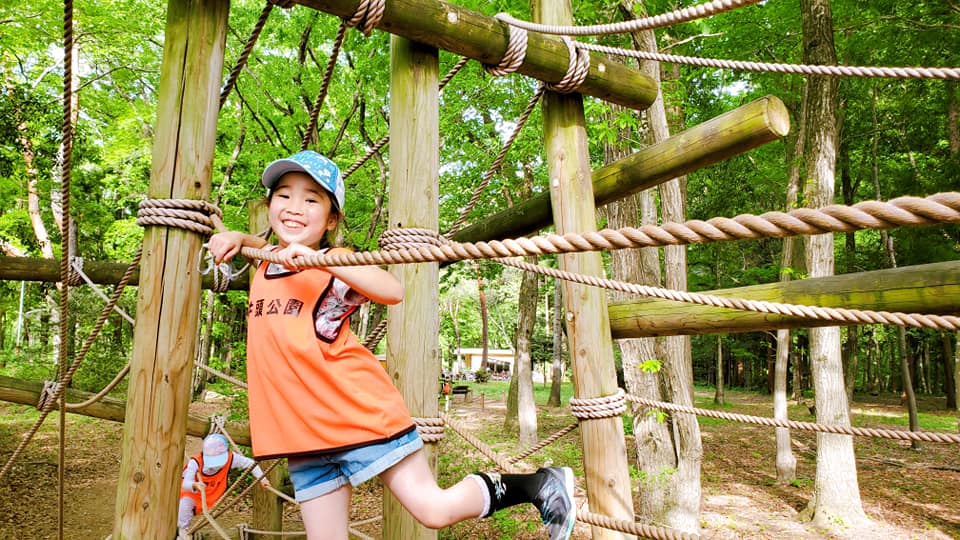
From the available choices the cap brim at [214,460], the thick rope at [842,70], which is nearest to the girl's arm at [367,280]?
the thick rope at [842,70]

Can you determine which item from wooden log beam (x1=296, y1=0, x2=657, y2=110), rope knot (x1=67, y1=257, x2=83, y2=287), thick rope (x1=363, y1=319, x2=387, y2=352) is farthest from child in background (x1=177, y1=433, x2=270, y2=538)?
wooden log beam (x1=296, y1=0, x2=657, y2=110)

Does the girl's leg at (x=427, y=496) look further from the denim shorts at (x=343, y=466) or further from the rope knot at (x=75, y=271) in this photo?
the rope knot at (x=75, y=271)

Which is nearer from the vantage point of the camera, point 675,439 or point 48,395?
point 48,395

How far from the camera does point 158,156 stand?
5.37 ft

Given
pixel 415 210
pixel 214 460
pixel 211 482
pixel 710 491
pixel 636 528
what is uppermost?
pixel 415 210

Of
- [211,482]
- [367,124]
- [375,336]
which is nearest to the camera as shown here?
[375,336]

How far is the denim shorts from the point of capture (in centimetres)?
147

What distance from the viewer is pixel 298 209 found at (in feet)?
5.31

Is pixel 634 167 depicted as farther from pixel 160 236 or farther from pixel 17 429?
pixel 17 429

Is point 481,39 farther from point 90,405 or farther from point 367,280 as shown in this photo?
point 90,405

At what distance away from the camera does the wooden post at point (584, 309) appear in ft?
7.00

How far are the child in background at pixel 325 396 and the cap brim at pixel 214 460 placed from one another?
2921 mm

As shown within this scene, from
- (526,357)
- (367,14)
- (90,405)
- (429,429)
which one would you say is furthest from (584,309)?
(526,357)

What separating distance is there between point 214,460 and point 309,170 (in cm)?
335
